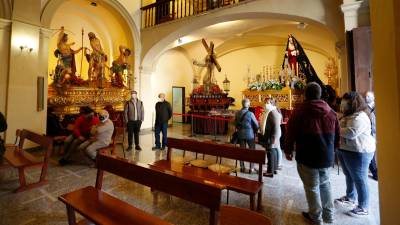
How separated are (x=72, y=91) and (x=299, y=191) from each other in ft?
24.5

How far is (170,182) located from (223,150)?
1.41m

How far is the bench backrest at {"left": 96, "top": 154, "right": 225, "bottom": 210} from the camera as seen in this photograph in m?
1.57

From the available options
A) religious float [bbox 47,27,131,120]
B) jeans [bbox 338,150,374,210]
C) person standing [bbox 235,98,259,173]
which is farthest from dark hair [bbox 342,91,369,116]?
religious float [bbox 47,27,131,120]

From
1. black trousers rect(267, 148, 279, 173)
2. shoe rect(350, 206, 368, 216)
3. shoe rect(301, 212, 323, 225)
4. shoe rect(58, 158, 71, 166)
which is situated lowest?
shoe rect(301, 212, 323, 225)

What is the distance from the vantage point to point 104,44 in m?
10.3

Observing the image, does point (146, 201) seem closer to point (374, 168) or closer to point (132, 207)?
point (132, 207)

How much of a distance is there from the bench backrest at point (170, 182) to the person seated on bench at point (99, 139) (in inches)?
89.0

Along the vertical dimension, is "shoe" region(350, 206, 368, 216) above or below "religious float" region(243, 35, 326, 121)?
below

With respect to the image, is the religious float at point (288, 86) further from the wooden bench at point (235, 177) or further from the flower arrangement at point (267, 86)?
the wooden bench at point (235, 177)

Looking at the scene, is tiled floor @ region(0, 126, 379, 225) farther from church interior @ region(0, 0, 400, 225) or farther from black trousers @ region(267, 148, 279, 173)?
black trousers @ region(267, 148, 279, 173)

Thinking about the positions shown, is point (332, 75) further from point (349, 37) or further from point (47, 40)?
point (47, 40)

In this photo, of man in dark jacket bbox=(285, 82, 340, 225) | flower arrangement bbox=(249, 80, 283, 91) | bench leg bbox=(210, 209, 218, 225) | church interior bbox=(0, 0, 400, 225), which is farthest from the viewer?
flower arrangement bbox=(249, 80, 283, 91)

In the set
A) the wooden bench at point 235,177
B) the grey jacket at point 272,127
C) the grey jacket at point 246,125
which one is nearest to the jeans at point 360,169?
the wooden bench at point 235,177

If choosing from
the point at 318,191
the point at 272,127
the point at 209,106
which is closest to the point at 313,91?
the point at 318,191
